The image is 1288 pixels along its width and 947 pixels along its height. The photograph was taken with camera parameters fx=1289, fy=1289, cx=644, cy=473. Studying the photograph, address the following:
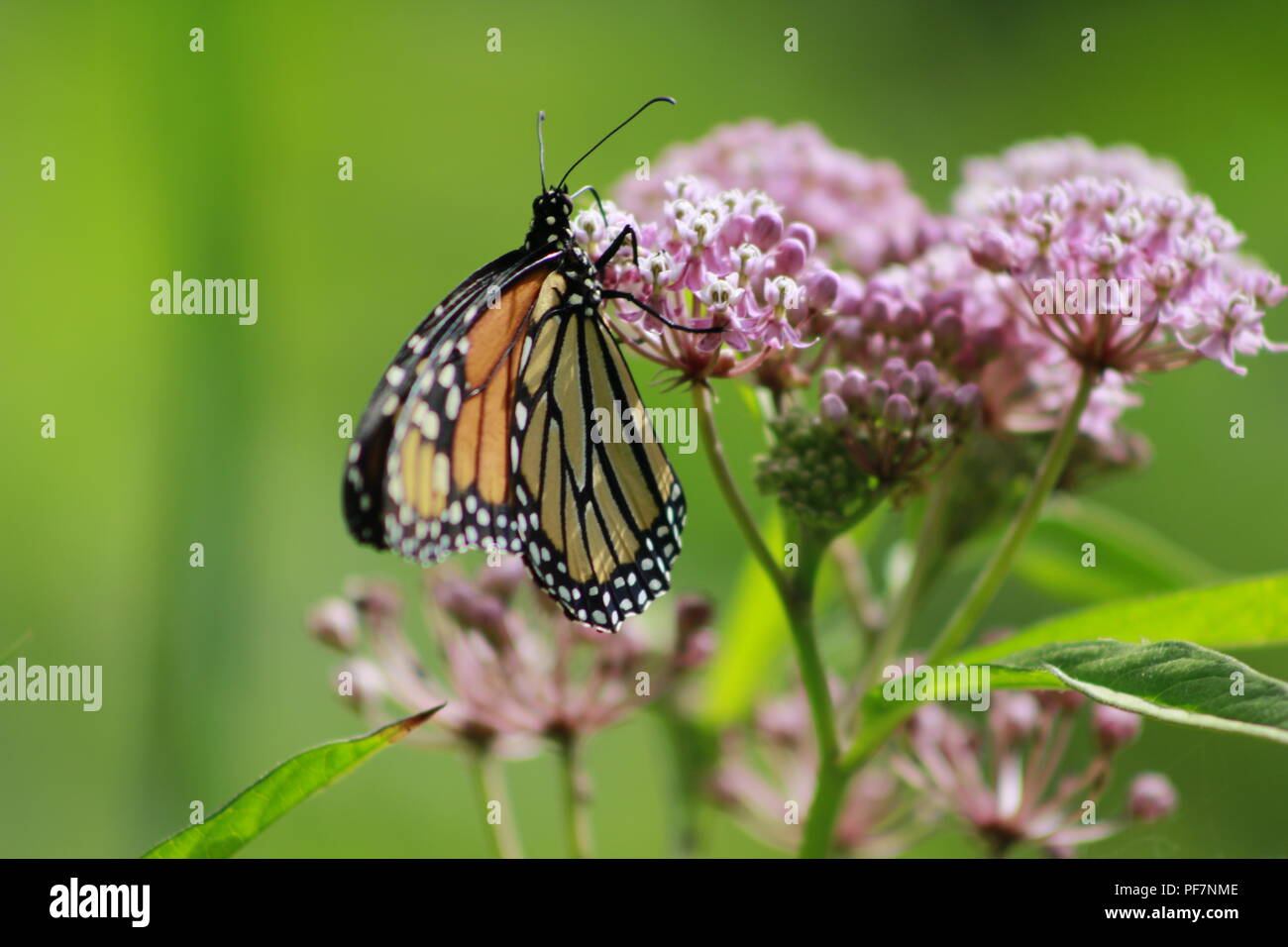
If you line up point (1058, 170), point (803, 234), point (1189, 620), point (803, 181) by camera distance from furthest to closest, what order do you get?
point (803, 181) < point (1058, 170) < point (803, 234) < point (1189, 620)

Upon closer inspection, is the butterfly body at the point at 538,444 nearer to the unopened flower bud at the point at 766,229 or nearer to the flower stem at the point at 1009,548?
the unopened flower bud at the point at 766,229

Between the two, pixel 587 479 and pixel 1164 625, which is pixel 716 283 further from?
pixel 1164 625

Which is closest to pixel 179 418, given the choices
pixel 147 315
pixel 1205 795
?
pixel 147 315

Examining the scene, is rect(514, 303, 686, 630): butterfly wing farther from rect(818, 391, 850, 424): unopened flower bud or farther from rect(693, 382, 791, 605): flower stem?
rect(818, 391, 850, 424): unopened flower bud

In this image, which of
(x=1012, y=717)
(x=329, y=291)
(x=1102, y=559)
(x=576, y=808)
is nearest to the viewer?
(x=576, y=808)

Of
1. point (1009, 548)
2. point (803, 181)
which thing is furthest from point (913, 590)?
point (803, 181)

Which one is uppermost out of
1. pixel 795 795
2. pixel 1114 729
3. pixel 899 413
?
pixel 899 413

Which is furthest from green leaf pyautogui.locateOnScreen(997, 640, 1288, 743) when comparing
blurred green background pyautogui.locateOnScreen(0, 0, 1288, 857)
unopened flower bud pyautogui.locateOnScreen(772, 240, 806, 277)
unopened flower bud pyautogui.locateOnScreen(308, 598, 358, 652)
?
unopened flower bud pyautogui.locateOnScreen(308, 598, 358, 652)

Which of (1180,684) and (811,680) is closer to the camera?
(1180,684)
